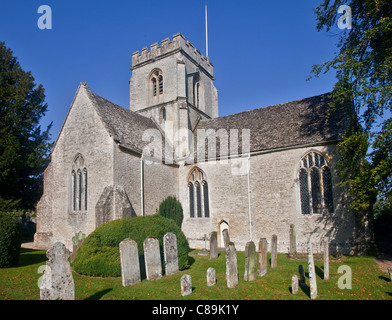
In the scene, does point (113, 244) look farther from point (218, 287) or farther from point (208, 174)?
point (208, 174)

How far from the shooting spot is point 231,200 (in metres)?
18.5

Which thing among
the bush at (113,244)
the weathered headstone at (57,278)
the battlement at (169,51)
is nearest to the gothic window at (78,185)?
the bush at (113,244)

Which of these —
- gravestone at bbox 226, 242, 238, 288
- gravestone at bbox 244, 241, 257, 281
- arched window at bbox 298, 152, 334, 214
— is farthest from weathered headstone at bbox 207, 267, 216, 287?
arched window at bbox 298, 152, 334, 214

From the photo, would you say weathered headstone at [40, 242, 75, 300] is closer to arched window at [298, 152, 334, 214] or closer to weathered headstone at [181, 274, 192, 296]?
weathered headstone at [181, 274, 192, 296]

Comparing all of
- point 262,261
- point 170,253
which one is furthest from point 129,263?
point 262,261

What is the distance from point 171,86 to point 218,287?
736 inches

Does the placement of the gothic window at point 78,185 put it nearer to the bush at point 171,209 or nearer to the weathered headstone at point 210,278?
the bush at point 171,209

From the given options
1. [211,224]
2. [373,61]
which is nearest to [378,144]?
[373,61]

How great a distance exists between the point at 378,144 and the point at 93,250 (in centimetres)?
1205

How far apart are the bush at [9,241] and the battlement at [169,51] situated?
18.2m

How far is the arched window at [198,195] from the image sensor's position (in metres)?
19.8

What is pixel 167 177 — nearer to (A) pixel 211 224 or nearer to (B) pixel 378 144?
(A) pixel 211 224

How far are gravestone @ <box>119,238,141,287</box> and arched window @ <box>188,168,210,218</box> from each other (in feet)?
33.0

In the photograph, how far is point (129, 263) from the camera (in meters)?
9.70
